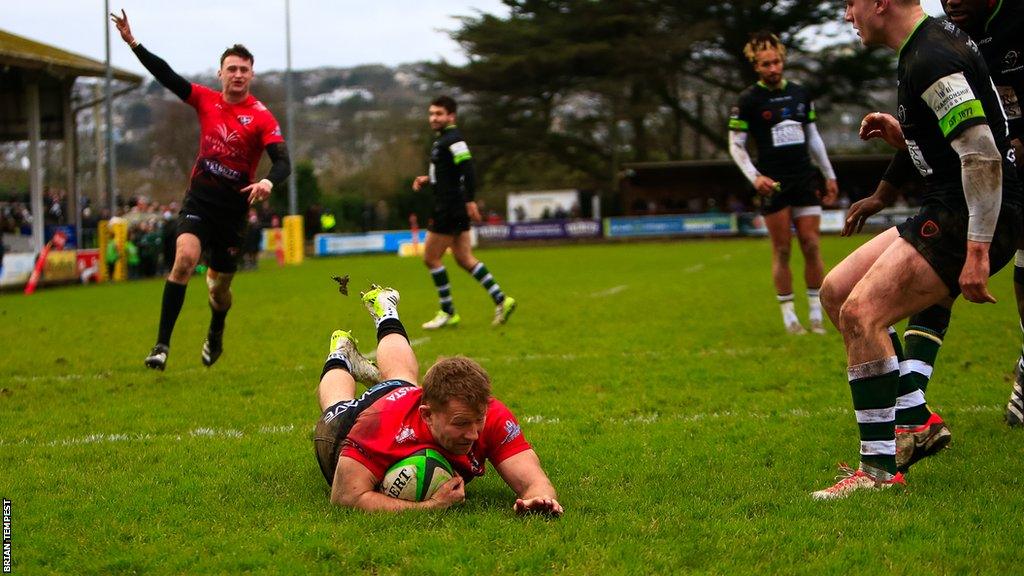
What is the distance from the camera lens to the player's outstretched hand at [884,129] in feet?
15.8

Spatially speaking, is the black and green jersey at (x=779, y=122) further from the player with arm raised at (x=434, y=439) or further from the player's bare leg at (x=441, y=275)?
the player with arm raised at (x=434, y=439)

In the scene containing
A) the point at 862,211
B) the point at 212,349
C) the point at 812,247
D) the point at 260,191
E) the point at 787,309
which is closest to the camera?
the point at 862,211

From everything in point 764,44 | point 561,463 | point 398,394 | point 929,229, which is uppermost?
point 764,44

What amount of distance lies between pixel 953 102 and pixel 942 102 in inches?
1.9

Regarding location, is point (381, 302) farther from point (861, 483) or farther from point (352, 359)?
point (861, 483)

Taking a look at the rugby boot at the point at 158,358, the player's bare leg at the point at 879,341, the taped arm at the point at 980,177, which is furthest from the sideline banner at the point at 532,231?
the taped arm at the point at 980,177

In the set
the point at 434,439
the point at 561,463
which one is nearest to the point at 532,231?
the point at 561,463

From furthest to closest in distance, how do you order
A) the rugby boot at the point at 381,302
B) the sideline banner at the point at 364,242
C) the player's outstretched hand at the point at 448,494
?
the sideline banner at the point at 364,242 < the rugby boot at the point at 381,302 < the player's outstretched hand at the point at 448,494

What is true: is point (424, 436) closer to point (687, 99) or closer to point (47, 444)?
point (47, 444)

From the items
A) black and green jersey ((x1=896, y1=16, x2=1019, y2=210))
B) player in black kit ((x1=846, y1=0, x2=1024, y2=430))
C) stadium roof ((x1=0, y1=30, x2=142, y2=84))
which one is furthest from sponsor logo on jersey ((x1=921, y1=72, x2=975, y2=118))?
stadium roof ((x1=0, y1=30, x2=142, y2=84))

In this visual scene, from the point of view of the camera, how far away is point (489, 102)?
168ft

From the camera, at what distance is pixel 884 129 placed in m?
4.84

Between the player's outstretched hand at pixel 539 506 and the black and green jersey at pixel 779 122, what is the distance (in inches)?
250

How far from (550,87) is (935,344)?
153 feet
